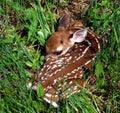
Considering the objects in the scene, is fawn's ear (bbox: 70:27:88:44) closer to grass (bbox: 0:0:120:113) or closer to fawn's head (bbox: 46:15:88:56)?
fawn's head (bbox: 46:15:88:56)

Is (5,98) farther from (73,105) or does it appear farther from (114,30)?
(114,30)

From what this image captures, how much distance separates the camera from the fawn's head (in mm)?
5102

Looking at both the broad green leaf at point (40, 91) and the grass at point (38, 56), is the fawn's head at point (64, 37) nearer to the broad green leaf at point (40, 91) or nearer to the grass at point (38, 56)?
the grass at point (38, 56)

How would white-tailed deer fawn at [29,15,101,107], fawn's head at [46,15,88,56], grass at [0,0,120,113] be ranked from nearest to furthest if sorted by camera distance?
1. grass at [0,0,120,113]
2. white-tailed deer fawn at [29,15,101,107]
3. fawn's head at [46,15,88,56]

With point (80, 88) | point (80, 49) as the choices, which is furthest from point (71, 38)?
point (80, 88)

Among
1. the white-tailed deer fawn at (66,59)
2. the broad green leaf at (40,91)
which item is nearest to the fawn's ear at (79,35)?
the white-tailed deer fawn at (66,59)


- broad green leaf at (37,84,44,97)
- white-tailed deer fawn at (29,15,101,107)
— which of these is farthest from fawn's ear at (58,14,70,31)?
broad green leaf at (37,84,44,97)

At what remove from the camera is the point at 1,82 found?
428 cm

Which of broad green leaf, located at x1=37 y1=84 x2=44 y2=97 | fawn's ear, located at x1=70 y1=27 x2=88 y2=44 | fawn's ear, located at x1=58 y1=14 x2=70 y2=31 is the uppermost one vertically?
fawn's ear, located at x1=58 y1=14 x2=70 y2=31

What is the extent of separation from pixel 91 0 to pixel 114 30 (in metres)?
1.01

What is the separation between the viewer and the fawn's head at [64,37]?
5102mm

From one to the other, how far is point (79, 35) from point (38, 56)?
52cm

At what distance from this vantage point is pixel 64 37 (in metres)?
5.29

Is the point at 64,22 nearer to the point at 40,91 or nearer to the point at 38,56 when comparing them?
the point at 38,56
